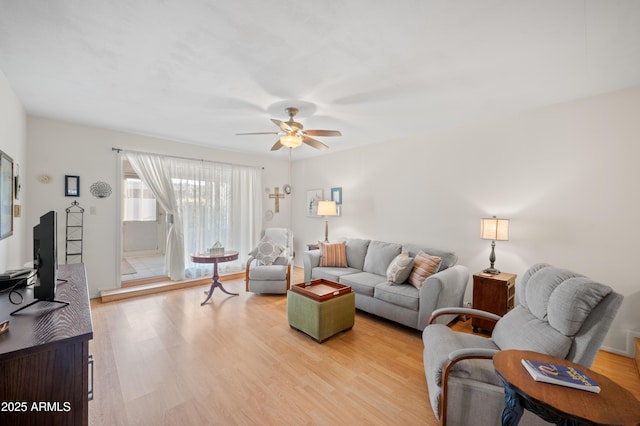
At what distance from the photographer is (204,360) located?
2.37 m

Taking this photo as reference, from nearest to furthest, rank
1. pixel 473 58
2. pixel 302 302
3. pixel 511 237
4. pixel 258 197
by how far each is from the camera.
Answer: pixel 473 58
pixel 302 302
pixel 511 237
pixel 258 197

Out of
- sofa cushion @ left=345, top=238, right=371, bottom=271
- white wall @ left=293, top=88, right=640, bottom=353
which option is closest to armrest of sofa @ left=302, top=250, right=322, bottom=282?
sofa cushion @ left=345, top=238, right=371, bottom=271

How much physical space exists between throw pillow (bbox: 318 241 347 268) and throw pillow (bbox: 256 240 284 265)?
0.80 meters

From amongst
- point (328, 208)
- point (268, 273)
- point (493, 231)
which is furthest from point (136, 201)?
point (493, 231)

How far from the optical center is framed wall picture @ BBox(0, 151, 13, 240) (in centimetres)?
211

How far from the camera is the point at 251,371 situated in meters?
2.22

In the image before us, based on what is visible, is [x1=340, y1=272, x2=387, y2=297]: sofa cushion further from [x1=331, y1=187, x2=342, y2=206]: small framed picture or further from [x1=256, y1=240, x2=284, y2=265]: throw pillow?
[x1=331, y1=187, x2=342, y2=206]: small framed picture

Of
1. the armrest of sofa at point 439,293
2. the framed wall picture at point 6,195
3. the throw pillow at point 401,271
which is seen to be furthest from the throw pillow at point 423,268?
the framed wall picture at point 6,195

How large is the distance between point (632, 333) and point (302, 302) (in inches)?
123

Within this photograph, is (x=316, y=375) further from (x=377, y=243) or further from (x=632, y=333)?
(x=632, y=333)

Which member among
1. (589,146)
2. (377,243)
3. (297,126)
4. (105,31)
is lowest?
(377,243)

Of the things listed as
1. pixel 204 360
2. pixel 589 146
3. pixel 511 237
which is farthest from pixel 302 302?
pixel 589 146

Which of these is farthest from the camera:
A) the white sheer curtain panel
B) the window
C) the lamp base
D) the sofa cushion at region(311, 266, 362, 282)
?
the window

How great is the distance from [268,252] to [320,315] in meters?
2.03
